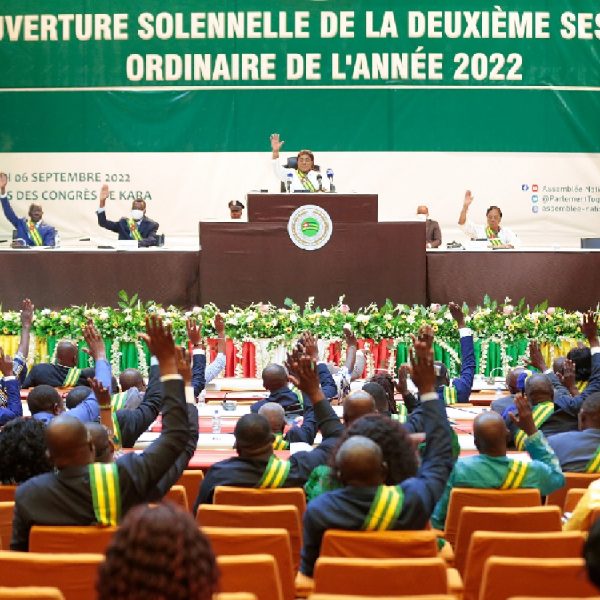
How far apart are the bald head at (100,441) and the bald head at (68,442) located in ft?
2.38

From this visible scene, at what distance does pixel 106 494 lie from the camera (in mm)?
3879

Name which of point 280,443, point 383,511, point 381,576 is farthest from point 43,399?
point 381,576

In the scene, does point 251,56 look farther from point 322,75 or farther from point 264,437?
point 264,437

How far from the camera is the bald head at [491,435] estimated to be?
506 centimetres

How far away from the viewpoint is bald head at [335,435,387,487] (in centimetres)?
391

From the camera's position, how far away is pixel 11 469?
197 inches

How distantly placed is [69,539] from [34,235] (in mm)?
11160

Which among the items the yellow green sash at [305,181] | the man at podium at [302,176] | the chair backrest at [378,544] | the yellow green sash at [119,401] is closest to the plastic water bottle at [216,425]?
the yellow green sash at [119,401]

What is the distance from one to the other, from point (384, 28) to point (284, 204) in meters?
6.17

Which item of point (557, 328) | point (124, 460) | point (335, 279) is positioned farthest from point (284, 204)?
point (124, 460)

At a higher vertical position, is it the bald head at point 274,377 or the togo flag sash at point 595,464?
the bald head at point 274,377

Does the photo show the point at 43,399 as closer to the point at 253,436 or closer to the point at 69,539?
the point at 253,436

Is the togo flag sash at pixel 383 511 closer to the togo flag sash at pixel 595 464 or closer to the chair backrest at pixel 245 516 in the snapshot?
the chair backrest at pixel 245 516

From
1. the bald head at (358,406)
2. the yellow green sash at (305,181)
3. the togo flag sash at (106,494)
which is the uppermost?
the yellow green sash at (305,181)
